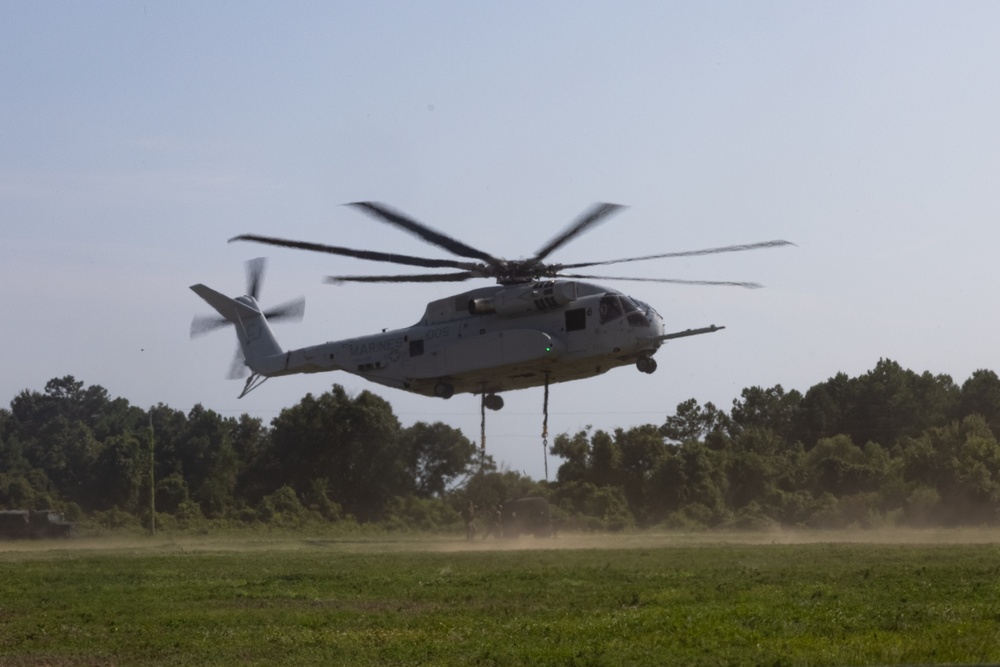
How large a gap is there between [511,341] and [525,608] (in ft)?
55.3

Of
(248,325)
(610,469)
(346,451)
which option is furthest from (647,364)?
(346,451)

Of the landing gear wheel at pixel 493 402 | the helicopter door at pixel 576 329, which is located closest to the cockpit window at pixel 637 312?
the helicopter door at pixel 576 329

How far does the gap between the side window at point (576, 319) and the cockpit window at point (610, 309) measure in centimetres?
59

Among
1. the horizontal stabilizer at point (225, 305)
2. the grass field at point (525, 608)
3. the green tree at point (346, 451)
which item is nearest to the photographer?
the grass field at point (525, 608)

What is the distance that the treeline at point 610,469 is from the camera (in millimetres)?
57688

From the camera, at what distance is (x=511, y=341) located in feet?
128

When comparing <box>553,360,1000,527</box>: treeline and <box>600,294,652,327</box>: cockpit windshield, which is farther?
<box>553,360,1000,527</box>: treeline

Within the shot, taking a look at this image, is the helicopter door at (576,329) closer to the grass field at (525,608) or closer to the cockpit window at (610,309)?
the cockpit window at (610,309)

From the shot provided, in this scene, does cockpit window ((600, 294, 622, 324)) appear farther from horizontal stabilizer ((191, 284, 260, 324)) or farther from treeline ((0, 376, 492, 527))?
treeline ((0, 376, 492, 527))

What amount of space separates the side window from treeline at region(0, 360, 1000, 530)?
20277 millimetres

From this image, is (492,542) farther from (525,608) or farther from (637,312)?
(525,608)

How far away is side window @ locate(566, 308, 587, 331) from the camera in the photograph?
3862cm

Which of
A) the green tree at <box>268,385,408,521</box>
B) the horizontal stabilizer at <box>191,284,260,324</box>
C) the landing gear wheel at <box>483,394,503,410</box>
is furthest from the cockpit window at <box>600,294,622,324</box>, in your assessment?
the green tree at <box>268,385,408,521</box>

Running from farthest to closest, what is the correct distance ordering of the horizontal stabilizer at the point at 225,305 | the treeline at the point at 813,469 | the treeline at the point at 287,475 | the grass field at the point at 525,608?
the treeline at the point at 287,475 < the treeline at the point at 813,469 < the horizontal stabilizer at the point at 225,305 < the grass field at the point at 525,608
